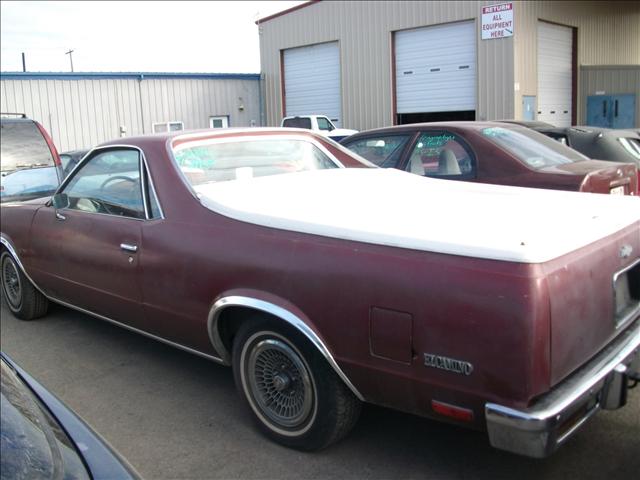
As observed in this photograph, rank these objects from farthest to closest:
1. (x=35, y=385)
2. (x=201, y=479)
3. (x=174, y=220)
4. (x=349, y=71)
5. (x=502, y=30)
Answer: (x=349, y=71) < (x=502, y=30) < (x=174, y=220) < (x=201, y=479) < (x=35, y=385)

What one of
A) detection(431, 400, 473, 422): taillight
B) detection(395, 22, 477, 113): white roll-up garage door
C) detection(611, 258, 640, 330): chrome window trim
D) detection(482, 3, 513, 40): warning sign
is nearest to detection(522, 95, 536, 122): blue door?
detection(395, 22, 477, 113): white roll-up garage door

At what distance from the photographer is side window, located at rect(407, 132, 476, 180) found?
18.9 ft

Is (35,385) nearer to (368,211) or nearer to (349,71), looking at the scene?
(368,211)

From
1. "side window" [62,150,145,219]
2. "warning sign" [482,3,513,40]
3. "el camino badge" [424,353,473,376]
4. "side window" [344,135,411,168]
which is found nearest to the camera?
"el camino badge" [424,353,473,376]

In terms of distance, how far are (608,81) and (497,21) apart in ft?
17.7

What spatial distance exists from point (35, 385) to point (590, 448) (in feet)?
8.71

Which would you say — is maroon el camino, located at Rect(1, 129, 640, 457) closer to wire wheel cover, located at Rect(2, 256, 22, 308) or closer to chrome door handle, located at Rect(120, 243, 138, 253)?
chrome door handle, located at Rect(120, 243, 138, 253)

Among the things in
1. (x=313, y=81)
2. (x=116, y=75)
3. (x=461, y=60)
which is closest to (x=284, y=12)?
(x=313, y=81)

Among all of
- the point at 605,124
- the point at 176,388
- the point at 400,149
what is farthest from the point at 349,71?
the point at 176,388

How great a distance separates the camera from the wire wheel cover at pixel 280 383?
3.18 m

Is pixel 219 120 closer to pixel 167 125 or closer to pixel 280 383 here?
pixel 167 125

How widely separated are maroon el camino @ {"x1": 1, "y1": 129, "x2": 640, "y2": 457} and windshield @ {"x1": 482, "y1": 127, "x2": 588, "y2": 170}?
1.46 m

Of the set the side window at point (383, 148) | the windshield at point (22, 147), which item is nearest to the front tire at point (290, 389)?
the side window at point (383, 148)

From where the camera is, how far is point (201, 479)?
3.12 m
